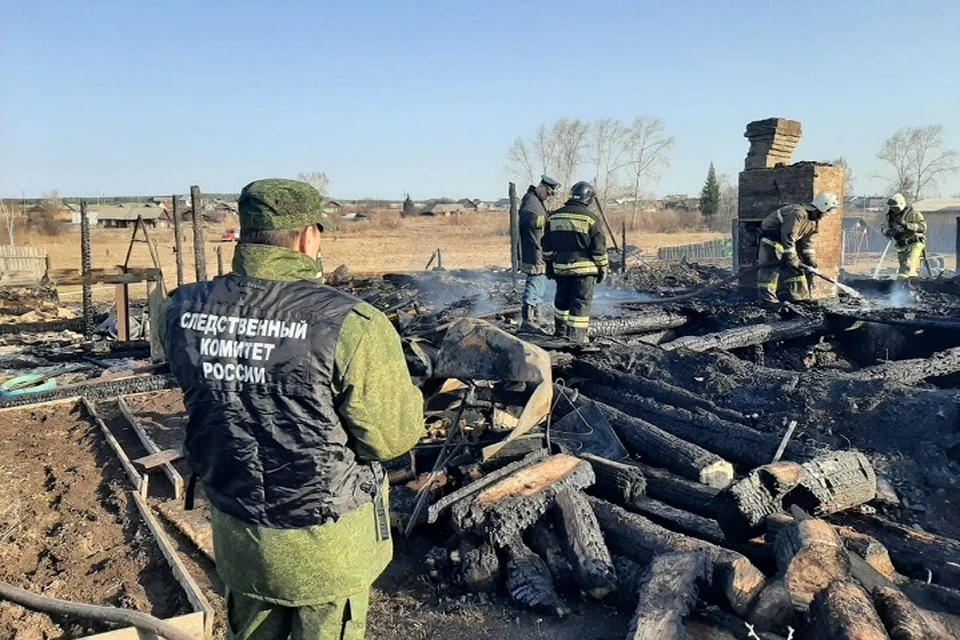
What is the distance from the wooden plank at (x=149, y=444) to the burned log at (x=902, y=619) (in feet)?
13.9

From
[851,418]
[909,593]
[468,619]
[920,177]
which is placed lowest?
[468,619]

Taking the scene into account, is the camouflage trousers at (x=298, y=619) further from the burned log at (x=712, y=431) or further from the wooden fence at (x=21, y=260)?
the wooden fence at (x=21, y=260)

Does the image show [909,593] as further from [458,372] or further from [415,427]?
[458,372]

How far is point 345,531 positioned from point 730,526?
248 cm

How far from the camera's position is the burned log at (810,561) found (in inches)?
122

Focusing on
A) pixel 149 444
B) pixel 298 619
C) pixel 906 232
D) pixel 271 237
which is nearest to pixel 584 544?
pixel 298 619

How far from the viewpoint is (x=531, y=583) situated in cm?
367

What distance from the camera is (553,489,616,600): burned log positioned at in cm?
365

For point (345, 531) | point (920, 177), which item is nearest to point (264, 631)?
point (345, 531)

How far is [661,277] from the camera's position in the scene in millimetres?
14156

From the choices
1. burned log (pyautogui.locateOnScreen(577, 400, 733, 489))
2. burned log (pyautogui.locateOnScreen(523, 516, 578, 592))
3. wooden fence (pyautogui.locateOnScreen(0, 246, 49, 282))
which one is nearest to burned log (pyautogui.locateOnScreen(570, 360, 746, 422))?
burned log (pyautogui.locateOnScreen(577, 400, 733, 489))

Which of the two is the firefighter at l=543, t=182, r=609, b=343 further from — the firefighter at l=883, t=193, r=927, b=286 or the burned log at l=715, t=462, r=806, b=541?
the firefighter at l=883, t=193, r=927, b=286

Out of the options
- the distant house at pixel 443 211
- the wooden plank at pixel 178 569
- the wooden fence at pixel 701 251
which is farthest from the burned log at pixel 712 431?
the distant house at pixel 443 211

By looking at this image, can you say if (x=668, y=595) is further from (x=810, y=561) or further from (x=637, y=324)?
(x=637, y=324)
